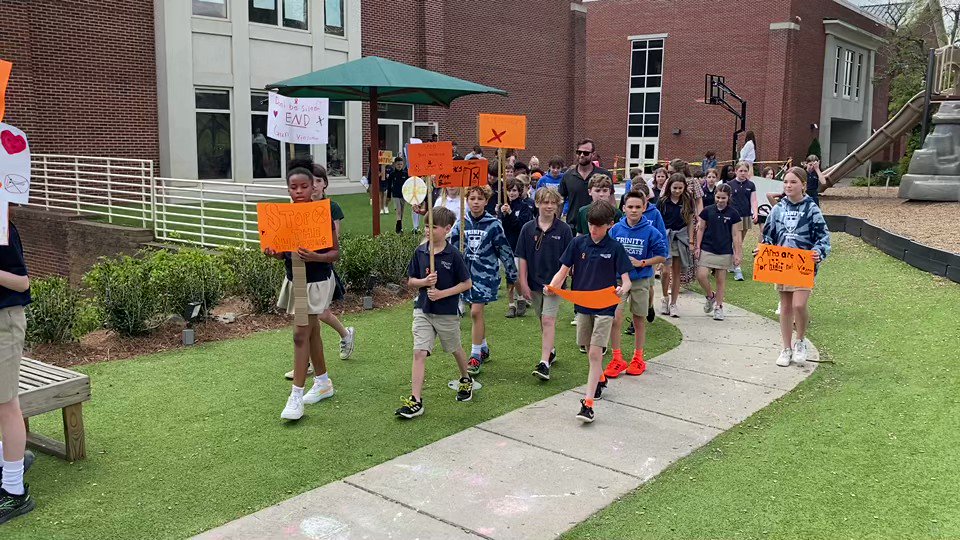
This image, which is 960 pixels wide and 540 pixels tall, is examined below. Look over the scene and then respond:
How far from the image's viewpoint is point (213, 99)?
20031mm

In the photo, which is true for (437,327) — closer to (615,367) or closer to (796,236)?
(615,367)

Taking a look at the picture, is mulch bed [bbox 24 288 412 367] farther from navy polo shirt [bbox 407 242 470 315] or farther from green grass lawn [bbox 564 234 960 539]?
green grass lawn [bbox 564 234 960 539]

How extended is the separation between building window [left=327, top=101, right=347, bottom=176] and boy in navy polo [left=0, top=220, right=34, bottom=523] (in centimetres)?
1968

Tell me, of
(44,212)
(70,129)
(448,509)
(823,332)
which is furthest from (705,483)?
(70,129)

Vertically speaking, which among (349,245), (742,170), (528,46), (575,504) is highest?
(528,46)

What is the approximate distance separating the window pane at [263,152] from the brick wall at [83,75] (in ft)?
9.39

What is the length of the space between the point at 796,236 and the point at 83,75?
54.3 feet

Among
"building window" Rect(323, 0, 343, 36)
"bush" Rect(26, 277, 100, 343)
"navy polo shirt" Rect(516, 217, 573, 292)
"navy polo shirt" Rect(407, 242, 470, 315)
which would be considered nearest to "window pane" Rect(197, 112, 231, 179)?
"building window" Rect(323, 0, 343, 36)

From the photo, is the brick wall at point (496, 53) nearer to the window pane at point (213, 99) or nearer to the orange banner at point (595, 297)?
the window pane at point (213, 99)

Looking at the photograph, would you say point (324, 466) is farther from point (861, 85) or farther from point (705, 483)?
point (861, 85)

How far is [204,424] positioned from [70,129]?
1461 centimetres

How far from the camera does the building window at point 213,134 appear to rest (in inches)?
781

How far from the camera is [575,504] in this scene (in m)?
4.29

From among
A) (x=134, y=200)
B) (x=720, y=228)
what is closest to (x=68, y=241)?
(x=134, y=200)
